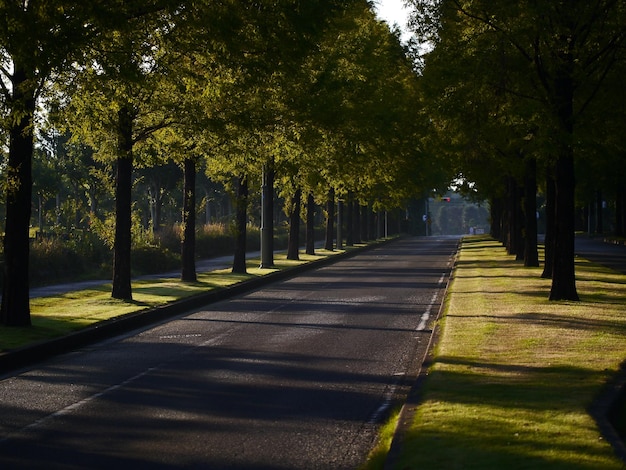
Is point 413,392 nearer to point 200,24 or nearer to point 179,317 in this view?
point 200,24

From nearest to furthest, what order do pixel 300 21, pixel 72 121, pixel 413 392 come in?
1. pixel 413 392
2. pixel 300 21
3. pixel 72 121

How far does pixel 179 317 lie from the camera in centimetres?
2139

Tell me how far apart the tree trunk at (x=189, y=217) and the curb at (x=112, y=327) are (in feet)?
5.73

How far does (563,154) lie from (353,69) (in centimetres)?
1179

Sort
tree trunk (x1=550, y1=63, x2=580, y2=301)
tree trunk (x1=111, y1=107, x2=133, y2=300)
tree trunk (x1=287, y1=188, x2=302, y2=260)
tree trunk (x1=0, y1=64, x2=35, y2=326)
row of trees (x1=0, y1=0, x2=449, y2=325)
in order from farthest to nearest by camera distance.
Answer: tree trunk (x1=287, y1=188, x2=302, y2=260) < tree trunk (x1=111, y1=107, x2=133, y2=300) < tree trunk (x1=550, y1=63, x2=580, y2=301) < tree trunk (x1=0, y1=64, x2=35, y2=326) < row of trees (x1=0, y1=0, x2=449, y2=325)

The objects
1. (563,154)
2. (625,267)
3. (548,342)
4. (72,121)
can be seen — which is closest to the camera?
(548,342)

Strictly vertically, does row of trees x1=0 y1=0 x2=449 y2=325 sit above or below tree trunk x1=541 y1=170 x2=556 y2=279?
above

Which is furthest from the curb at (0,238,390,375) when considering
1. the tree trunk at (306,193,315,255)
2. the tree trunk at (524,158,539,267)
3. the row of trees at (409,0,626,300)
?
the tree trunk at (306,193,315,255)

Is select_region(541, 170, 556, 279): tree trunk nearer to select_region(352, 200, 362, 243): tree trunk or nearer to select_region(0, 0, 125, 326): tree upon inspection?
select_region(0, 0, 125, 326): tree

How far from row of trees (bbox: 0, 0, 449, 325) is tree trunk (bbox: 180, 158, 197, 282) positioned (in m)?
0.04

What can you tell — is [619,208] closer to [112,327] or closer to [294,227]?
[294,227]

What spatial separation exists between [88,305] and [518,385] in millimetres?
13253

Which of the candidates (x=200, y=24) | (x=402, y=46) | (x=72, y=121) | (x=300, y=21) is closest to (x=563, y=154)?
(x=300, y=21)

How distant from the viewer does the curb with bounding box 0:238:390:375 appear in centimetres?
1433
